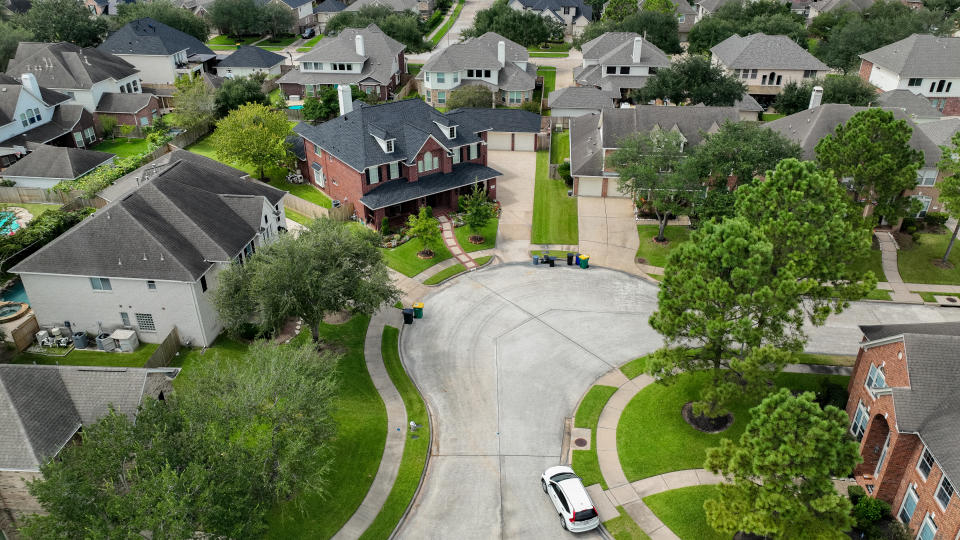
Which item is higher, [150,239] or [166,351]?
[150,239]

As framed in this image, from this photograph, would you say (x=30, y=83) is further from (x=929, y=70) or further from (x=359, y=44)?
(x=929, y=70)

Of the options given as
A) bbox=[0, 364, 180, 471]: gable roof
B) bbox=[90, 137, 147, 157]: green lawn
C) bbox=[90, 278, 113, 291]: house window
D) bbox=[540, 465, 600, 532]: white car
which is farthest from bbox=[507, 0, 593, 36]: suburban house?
bbox=[0, 364, 180, 471]: gable roof

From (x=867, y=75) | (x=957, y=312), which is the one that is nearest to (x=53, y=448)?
(x=957, y=312)

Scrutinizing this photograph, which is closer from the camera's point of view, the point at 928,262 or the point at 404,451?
the point at 404,451

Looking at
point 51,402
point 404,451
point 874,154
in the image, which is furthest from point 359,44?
point 51,402

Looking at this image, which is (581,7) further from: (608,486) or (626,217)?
(608,486)

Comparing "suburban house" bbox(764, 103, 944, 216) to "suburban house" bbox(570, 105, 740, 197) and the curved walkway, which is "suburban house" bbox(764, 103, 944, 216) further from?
the curved walkway
